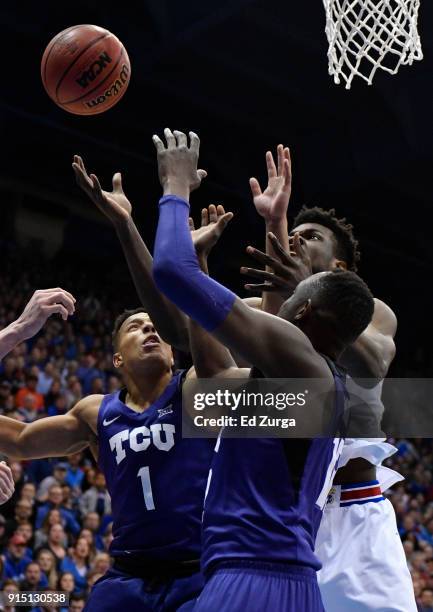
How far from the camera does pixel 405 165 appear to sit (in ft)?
45.8

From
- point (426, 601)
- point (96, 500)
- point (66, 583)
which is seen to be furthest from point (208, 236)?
point (426, 601)

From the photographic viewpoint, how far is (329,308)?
2.61 meters

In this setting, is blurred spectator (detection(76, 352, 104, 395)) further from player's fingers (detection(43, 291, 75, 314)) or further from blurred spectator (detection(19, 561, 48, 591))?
player's fingers (detection(43, 291, 75, 314))

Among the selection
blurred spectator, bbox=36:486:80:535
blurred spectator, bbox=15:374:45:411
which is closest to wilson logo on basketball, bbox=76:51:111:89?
blurred spectator, bbox=36:486:80:535

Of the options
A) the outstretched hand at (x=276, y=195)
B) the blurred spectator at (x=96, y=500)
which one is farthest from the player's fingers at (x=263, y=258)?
the blurred spectator at (x=96, y=500)

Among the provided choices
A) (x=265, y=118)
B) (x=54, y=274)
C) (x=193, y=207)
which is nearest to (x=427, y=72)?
(x=265, y=118)

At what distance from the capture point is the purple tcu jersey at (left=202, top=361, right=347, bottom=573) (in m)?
2.44

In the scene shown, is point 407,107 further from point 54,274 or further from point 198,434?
point 198,434

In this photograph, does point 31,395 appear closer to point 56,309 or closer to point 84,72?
point 84,72

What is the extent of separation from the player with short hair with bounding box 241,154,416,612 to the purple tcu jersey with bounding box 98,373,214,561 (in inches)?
23.1

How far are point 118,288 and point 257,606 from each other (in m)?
15.4

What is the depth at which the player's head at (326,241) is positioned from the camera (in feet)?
12.7

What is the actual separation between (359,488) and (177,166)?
159 cm

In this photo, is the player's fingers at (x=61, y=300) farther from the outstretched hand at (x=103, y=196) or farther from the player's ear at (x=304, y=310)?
the player's ear at (x=304, y=310)
